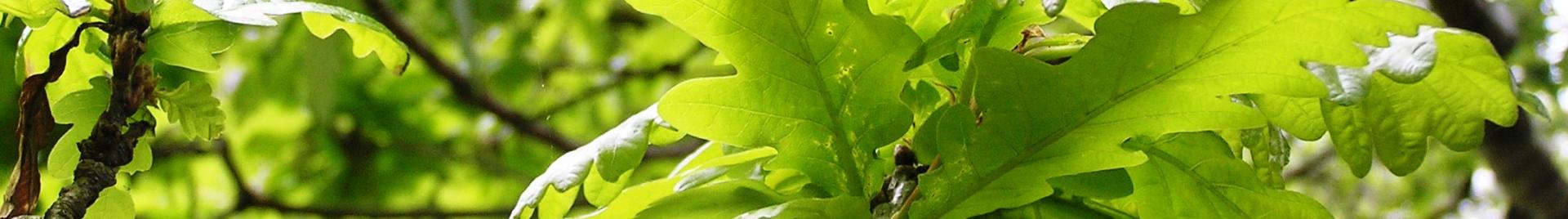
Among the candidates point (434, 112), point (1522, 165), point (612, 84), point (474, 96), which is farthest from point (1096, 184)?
point (434, 112)

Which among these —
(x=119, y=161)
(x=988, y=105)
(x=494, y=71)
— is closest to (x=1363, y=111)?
(x=988, y=105)

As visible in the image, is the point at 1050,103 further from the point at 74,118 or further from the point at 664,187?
the point at 74,118

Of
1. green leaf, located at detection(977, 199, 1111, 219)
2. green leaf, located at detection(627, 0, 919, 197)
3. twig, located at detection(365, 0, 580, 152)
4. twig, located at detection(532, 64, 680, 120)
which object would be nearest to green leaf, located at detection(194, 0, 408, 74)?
green leaf, located at detection(627, 0, 919, 197)

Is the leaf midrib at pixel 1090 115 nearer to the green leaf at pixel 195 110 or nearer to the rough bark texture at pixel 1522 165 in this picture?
the green leaf at pixel 195 110

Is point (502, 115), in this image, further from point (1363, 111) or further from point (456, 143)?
point (1363, 111)

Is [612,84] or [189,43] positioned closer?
[189,43]

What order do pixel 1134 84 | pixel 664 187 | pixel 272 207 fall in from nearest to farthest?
pixel 1134 84
pixel 664 187
pixel 272 207
